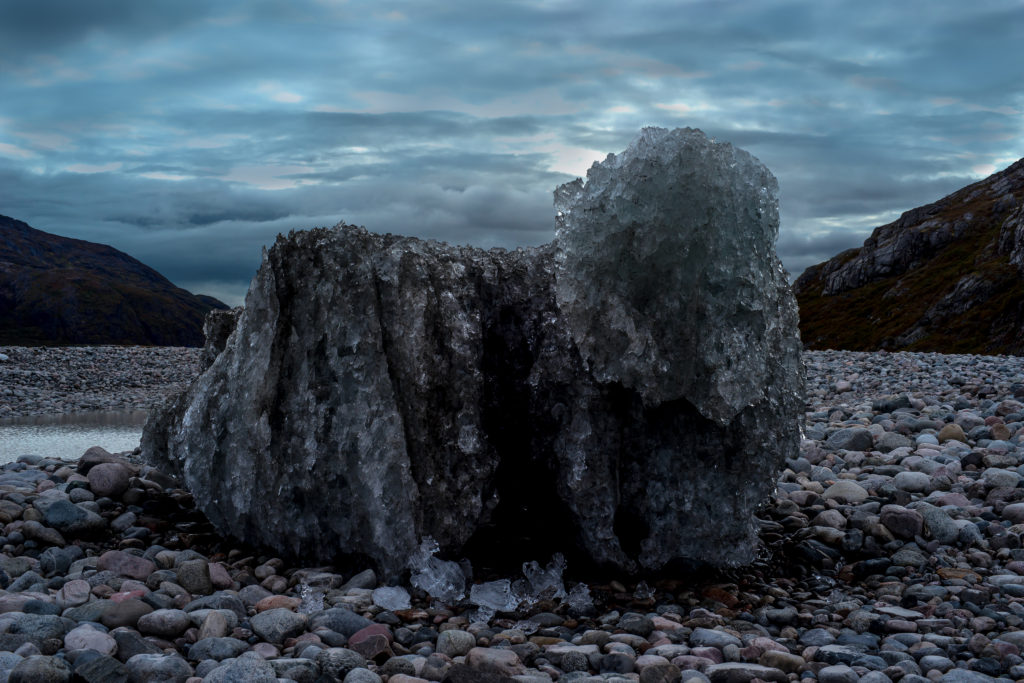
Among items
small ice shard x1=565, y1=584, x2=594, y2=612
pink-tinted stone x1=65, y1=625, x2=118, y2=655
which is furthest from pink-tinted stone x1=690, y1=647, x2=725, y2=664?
pink-tinted stone x1=65, y1=625, x2=118, y2=655

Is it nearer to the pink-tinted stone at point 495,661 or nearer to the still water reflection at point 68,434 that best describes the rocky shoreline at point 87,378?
the still water reflection at point 68,434

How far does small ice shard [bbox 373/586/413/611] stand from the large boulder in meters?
0.26

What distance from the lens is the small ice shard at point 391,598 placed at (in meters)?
6.54

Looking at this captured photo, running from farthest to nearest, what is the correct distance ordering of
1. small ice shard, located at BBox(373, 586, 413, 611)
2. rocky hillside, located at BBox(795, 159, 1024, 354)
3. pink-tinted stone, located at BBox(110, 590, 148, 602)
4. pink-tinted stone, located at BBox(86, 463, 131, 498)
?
rocky hillside, located at BBox(795, 159, 1024, 354) → pink-tinted stone, located at BBox(86, 463, 131, 498) → small ice shard, located at BBox(373, 586, 413, 611) → pink-tinted stone, located at BBox(110, 590, 148, 602)

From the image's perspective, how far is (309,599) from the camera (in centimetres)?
668

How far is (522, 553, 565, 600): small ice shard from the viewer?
22.7 ft

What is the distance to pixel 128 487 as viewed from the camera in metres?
9.26

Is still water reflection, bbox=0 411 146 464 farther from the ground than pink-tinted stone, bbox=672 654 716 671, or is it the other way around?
pink-tinted stone, bbox=672 654 716 671

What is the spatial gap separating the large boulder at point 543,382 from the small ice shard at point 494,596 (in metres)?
0.42

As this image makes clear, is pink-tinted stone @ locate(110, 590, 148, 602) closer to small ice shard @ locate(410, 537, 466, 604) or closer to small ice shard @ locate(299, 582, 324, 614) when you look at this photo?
small ice shard @ locate(299, 582, 324, 614)

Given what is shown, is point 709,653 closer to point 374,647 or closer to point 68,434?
point 374,647

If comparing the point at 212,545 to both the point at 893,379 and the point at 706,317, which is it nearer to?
the point at 706,317

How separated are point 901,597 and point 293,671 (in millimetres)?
5139

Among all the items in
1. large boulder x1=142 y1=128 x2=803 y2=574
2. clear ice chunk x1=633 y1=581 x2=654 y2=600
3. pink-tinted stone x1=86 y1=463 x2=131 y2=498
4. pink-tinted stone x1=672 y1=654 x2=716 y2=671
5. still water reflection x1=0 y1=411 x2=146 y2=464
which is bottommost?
still water reflection x1=0 y1=411 x2=146 y2=464
